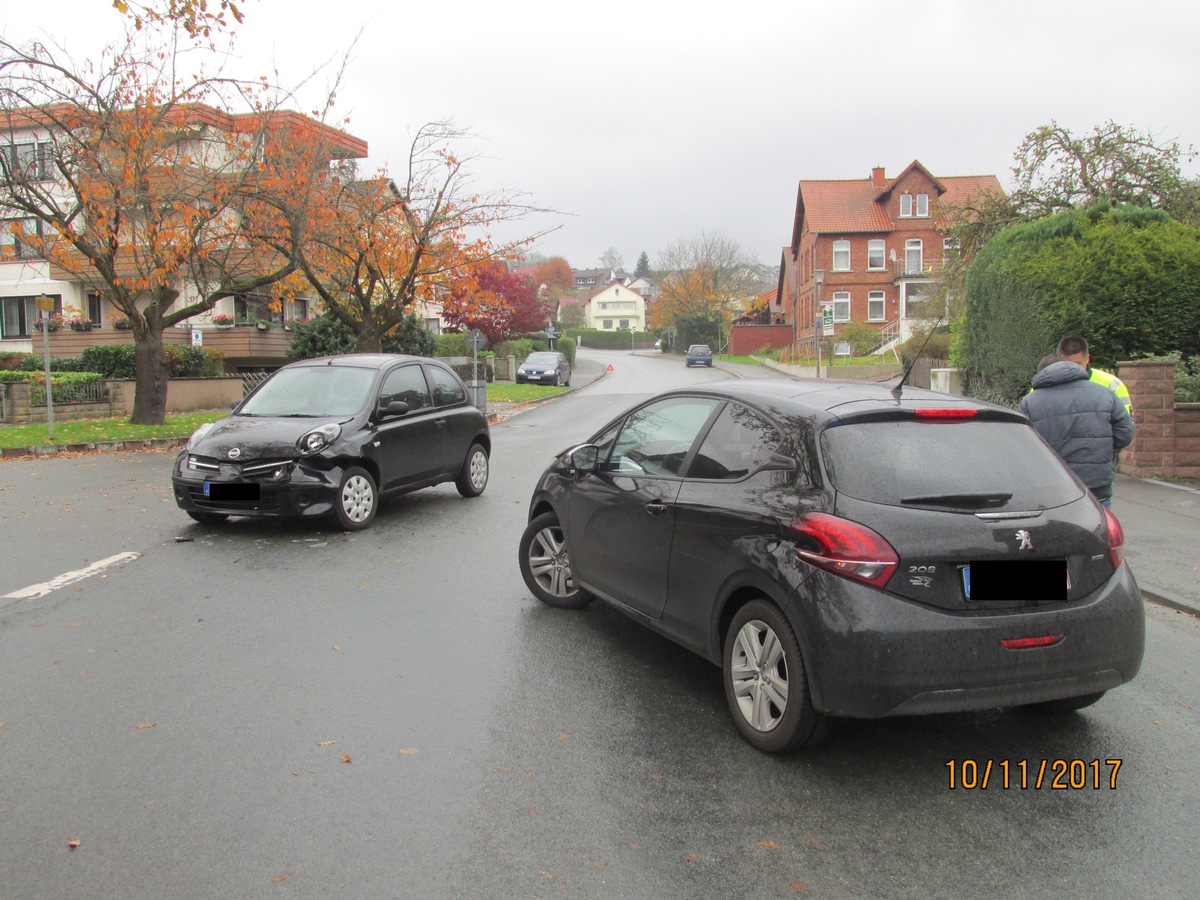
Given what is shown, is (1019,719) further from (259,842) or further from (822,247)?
(822,247)

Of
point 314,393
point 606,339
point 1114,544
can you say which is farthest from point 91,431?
point 606,339

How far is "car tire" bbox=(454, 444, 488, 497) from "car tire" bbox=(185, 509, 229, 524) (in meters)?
2.68

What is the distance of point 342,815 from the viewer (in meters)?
3.47

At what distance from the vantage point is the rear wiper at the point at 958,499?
3.82 metres

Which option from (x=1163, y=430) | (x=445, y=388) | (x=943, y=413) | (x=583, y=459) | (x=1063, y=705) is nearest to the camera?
(x=943, y=413)

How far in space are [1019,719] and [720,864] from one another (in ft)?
6.67

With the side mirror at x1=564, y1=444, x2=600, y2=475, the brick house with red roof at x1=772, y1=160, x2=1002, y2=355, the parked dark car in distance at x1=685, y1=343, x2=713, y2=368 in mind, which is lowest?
the side mirror at x1=564, y1=444, x2=600, y2=475

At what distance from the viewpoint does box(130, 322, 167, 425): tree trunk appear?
20469mm

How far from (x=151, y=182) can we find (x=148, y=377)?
4125 mm

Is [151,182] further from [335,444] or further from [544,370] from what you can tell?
[544,370]

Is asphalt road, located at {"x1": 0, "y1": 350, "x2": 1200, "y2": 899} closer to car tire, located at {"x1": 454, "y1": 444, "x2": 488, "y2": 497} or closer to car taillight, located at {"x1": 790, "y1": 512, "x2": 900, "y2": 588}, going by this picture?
car taillight, located at {"x1": 790, "y1": 512, "x2": 900, "y2": 588}

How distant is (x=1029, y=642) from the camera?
373 cm

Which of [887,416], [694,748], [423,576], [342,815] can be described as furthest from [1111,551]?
[423,576]

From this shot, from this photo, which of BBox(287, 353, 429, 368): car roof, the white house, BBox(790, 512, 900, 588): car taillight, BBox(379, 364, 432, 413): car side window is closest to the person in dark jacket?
BBox(790, 512, 900, 588): car taillight
